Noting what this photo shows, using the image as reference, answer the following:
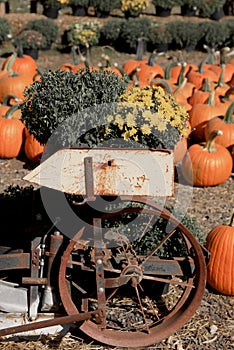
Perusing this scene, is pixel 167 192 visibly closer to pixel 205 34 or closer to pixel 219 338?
pixel 219 338

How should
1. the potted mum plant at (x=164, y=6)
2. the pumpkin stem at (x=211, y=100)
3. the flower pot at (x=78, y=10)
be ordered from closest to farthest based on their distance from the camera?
A: the pumpkin stem at (x=211, y=100) → the flower pot at (x=78, y=10) → the potted mum plant at (x=164, y=6)

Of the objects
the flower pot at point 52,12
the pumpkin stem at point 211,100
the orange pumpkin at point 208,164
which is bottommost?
the orange pumpkin at point 208,164

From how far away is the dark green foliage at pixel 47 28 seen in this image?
13094mm

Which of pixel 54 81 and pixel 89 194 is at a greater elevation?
pixel 54 81

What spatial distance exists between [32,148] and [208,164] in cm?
195

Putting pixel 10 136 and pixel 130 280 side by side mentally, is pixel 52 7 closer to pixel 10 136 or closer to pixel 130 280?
pixel 10 136

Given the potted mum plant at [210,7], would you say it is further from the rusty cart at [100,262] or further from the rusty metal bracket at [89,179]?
the rusty metal bracket at [89,179]

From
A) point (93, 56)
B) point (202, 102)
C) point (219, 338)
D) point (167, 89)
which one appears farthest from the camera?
point (93, 56)

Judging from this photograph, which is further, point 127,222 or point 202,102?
point 202,102

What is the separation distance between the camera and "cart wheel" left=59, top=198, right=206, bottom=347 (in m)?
3.34

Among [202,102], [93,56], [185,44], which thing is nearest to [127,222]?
[202,102]

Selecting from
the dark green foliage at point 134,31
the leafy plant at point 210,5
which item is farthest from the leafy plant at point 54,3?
the leafy plant at point 210,5

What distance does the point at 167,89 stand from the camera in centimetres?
702

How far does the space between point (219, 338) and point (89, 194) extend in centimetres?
133
